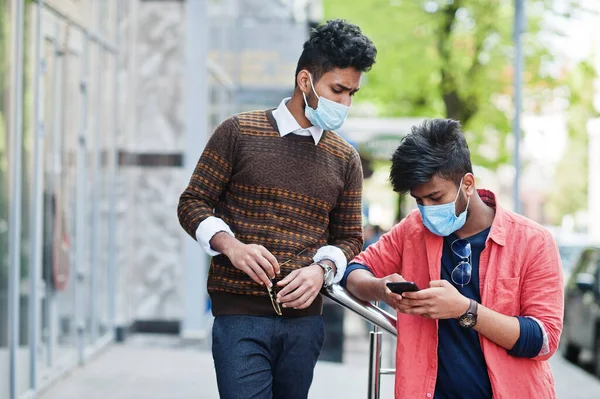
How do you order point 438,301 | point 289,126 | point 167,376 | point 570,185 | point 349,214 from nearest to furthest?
point 438,301 < point 289,126 < point 349,214 < point 167,376 < point 570,185

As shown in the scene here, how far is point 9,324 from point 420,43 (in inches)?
559

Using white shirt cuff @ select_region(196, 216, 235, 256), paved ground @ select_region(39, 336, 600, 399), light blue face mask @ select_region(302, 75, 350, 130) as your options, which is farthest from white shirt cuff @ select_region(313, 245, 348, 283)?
paved ground @ select_region(39, 336, 600, 399)

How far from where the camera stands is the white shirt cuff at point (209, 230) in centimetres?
297

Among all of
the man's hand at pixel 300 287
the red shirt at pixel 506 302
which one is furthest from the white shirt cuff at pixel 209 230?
the red shirt at pixel 506 302

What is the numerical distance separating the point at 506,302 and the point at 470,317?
13 centimetres

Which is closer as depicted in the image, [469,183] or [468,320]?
[468,320]

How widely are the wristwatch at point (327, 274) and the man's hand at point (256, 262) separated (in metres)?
0.19

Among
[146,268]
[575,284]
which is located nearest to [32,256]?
[146,268]

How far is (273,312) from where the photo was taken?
3.09 meters

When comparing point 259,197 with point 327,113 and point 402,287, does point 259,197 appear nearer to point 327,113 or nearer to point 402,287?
point 327,113

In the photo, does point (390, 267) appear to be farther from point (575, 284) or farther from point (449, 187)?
point (575, 284)

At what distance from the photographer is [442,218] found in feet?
8.86

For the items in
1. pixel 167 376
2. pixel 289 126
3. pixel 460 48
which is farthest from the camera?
pixel 460 48

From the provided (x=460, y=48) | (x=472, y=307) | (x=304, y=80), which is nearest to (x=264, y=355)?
(x=472, y=307)
